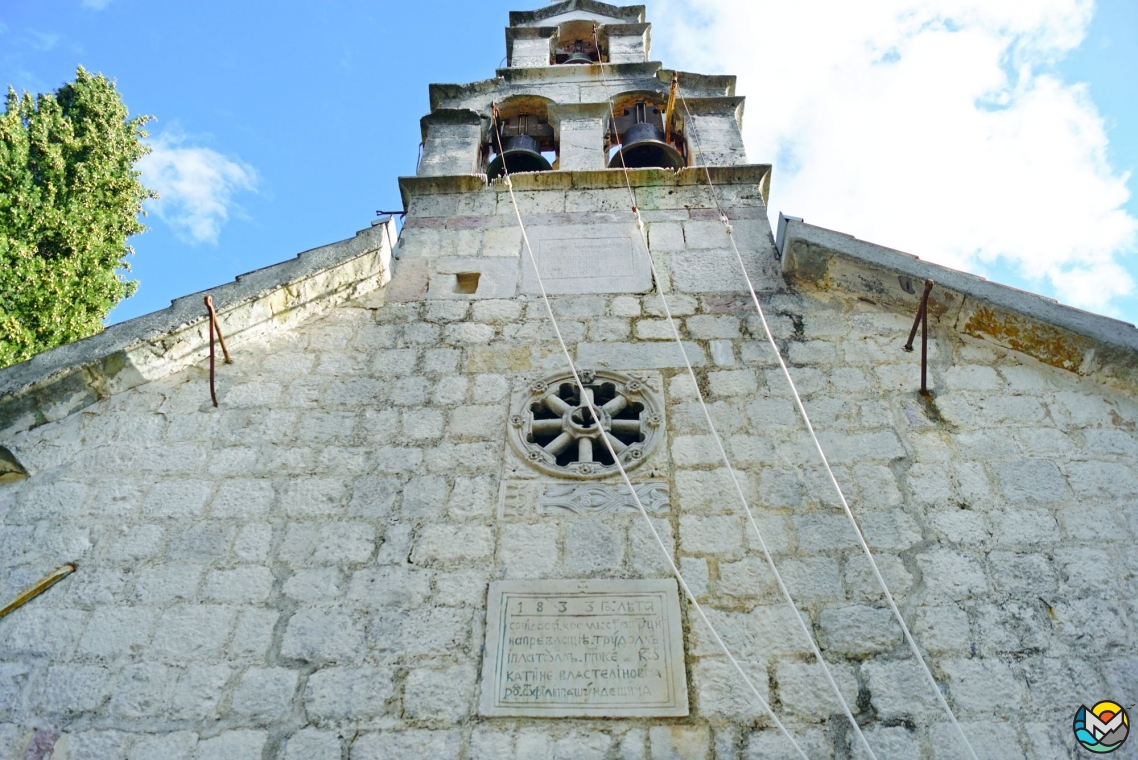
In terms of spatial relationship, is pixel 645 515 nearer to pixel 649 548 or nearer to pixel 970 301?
pixel 649 548

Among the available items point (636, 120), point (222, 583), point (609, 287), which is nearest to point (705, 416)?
point (609, 287)

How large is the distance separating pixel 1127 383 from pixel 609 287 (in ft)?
8.39

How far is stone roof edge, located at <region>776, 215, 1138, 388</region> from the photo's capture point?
164 inches

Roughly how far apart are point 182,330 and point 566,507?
7.10ft

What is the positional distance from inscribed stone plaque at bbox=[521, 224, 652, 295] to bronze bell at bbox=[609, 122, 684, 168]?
1.16 metres

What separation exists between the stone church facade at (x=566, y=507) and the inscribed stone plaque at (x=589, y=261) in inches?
0.8

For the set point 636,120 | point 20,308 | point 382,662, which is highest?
point 636,120

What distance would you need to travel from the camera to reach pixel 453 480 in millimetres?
3928

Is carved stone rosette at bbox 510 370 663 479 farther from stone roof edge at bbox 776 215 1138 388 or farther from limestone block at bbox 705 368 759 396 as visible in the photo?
stone roof edge at bbox 776 215 1138 388

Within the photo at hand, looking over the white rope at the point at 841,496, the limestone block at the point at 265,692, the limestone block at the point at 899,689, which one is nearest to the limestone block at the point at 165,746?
the limestone block at the point at 265,692

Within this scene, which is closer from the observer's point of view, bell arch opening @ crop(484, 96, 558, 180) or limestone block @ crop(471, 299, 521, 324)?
limestone block @ crop(471, 299, 521, 324)

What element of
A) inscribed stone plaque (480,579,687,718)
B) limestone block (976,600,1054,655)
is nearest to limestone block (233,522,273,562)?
inscribed stone plaque (480,579,687,718)

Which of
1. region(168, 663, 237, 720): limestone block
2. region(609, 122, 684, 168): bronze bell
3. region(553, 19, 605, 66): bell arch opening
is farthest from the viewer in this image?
region(553, 19, 605, 66): bell arch opening

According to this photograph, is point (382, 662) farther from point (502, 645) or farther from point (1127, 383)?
point (1127, 383)
